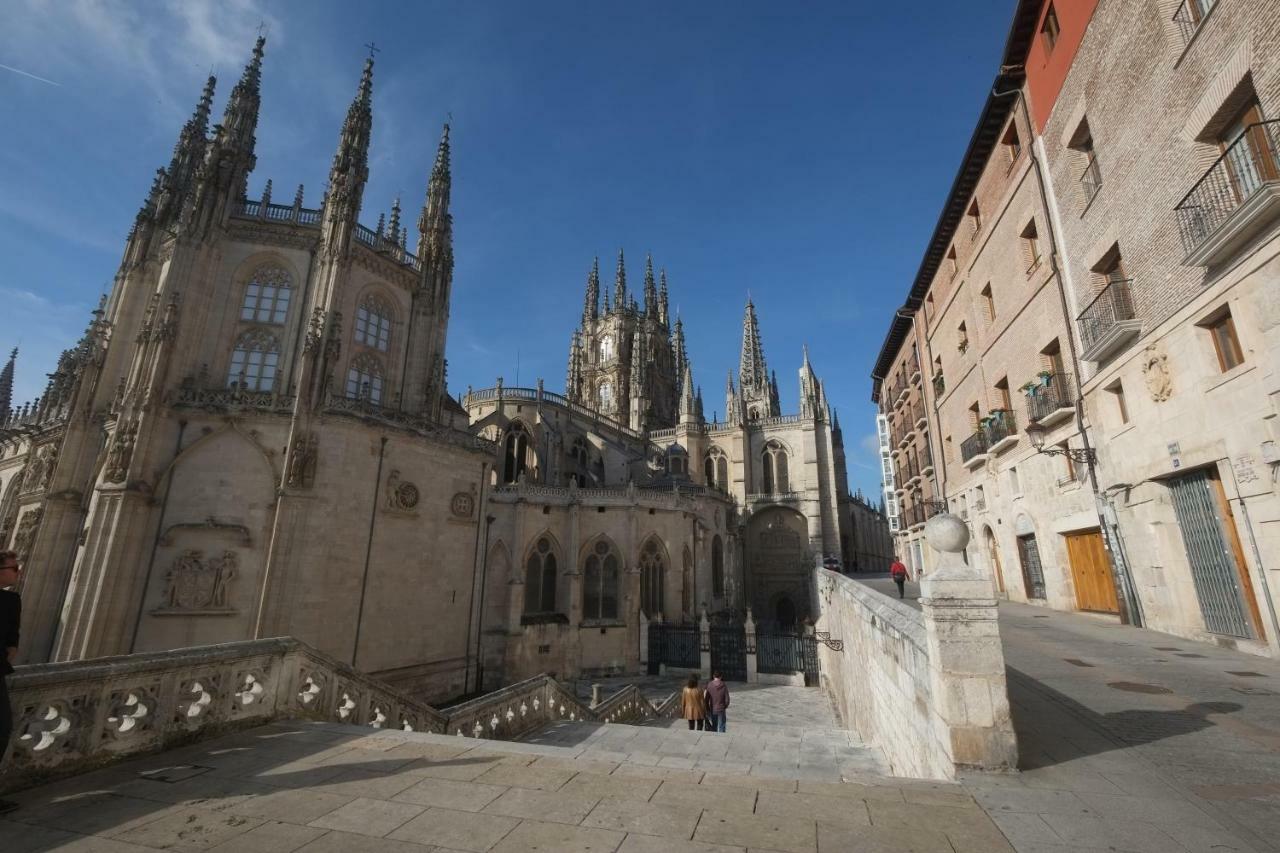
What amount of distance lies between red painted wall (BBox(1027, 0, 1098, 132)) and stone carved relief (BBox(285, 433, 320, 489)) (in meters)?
22.7

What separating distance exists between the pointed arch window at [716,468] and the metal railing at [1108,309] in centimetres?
3546

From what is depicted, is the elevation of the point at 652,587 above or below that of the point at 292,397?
below

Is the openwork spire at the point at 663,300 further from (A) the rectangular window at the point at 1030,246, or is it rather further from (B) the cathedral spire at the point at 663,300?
(A) the rectangular window at the point at 1030,246

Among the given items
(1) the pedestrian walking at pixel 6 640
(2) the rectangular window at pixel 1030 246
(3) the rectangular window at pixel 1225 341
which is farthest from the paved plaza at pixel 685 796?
(2) the rectangular window at pixel 1030 246

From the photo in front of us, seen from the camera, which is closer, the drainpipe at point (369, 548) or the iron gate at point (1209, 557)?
the iron gate at point (1209, 557)

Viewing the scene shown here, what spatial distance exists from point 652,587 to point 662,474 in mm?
11660

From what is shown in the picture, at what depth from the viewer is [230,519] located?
53.2 feet

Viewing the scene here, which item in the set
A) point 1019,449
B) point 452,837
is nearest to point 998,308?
point 1019,449

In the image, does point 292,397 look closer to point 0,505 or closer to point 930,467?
point 0,505

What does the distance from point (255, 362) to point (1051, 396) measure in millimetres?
24341

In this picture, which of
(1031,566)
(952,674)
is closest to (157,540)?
(952,674)

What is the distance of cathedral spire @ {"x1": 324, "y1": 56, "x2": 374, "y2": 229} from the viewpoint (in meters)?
19.9

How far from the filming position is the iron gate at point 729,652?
25094 mm

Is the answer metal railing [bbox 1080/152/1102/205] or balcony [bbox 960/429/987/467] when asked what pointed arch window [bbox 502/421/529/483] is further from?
metal railing [bbox 1080/152/1102/205]
